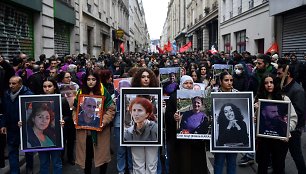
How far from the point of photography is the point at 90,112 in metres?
5.27

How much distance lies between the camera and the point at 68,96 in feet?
23.0

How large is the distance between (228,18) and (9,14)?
2041 centimetres

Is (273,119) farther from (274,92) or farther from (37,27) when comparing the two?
(37,27)

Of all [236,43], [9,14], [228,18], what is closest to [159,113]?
[9,14]

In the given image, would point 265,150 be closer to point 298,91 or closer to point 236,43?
point 298,91

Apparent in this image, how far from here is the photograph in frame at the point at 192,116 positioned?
4602 mm

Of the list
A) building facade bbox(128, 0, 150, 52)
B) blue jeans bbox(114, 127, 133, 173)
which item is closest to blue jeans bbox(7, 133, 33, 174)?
blue jeans bbox(114, 127, 133, 173)

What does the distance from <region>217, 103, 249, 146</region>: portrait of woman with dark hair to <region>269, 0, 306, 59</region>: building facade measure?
455 inches

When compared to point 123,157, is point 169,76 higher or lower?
higher

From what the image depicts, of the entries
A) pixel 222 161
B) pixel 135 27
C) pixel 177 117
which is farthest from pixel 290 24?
pixel 135 27

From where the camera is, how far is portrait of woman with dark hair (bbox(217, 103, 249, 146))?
15.3 feet

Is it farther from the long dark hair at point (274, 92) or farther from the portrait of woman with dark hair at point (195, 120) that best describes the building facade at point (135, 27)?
the portrait of woman with dark hair at point (195, 120)

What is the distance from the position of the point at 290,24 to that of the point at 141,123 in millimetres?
14932

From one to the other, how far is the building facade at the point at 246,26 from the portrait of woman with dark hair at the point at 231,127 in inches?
602
